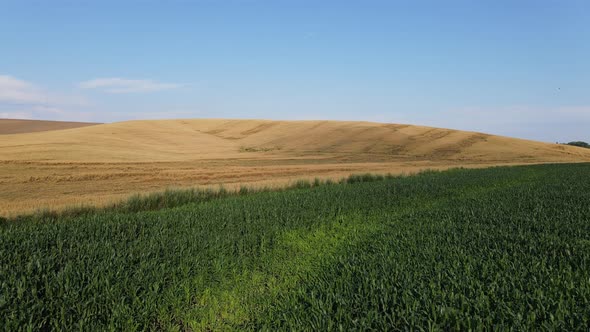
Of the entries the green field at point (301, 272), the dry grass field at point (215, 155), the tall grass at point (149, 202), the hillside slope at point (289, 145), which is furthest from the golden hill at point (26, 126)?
the green field at point (301, 272)

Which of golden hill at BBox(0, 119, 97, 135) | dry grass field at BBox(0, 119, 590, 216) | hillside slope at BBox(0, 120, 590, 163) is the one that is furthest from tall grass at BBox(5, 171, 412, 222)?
golden hill at BBox(0, 119, 97, 135)

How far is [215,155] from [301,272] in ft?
127

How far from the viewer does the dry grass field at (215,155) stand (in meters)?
21.5

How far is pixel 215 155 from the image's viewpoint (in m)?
44.3

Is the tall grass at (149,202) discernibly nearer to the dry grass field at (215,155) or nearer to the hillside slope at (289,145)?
the dry grass field at (215,155)

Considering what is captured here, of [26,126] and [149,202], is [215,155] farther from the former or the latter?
[26,126]

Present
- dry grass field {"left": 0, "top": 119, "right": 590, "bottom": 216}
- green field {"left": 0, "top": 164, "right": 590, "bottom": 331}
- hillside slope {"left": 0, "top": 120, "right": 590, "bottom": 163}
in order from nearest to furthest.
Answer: green field {"left": 0, "top": 164, "right": 590, "bottom": 331} < dry grass field {"left": 0, "top": 119, "right": 590, "bottom": 216} < hillside slope {"left": 0, "top": 120, "right": 590, "bottom": 163}

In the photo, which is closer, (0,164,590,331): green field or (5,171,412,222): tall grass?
(0,164,590,331): green field

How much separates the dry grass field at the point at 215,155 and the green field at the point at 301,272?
7.88m

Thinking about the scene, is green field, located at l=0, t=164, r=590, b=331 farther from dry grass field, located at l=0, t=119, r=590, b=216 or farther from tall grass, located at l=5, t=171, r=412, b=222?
dry grass field, located at l=0, t=119, r=590, b=216

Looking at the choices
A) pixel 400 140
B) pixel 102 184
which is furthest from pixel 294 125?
pixel 102 184

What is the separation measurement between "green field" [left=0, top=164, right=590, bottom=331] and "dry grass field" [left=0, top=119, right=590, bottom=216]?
25.9ft

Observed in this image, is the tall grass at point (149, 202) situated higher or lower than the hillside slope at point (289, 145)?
lower

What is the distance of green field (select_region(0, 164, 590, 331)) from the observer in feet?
14.3
